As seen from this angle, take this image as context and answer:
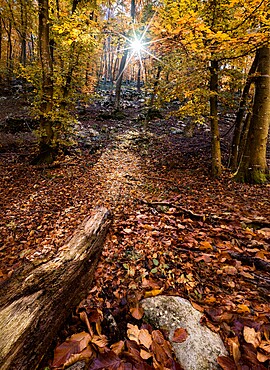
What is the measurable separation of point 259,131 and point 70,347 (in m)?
7.05

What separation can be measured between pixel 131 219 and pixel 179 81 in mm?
4914

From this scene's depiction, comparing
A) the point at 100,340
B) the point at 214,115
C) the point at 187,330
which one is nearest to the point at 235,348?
the point at 187,330

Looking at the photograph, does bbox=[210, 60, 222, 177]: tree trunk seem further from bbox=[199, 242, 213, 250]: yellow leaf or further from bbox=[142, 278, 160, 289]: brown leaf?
bbox=[142, 278, 160, 289]: brown leaf

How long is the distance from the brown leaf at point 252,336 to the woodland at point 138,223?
0.01m

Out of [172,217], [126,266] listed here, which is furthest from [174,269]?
[172,217]

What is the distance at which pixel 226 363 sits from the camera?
164 cm

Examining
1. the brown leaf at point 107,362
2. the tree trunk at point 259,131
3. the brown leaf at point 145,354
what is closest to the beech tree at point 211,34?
the tree trunk at point 259,131

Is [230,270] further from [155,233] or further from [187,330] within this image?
[155,233]

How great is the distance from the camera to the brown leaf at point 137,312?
214 centimetres

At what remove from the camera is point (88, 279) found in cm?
267

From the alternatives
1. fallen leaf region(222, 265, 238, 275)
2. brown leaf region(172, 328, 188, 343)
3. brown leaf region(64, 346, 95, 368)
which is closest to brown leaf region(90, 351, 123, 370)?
brown leaf region(64, 346, 95, 368)

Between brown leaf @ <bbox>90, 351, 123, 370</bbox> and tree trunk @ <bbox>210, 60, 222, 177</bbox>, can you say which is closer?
brown leaf @ <bbox>90, 351, 123, 370</bbox>

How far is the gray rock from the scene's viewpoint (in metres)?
1.71

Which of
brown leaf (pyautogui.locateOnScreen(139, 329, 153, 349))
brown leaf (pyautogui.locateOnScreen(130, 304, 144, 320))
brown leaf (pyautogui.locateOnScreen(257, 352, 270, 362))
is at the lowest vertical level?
brown leaf (pyautogui.locateOnScreen(139, 329, 153, 349))
